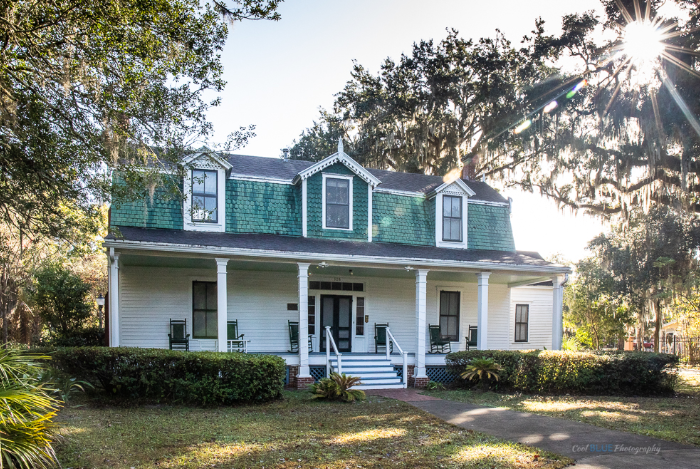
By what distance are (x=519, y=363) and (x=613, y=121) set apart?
730cm

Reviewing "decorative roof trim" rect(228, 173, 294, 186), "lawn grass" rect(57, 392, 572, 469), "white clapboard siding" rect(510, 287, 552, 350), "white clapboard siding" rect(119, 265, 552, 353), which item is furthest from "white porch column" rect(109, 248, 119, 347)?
"white clapboard siding" rect(510, 287, 552, 350)

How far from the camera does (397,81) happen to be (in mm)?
22672

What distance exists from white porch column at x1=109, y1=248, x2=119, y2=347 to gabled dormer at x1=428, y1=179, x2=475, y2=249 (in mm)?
8750

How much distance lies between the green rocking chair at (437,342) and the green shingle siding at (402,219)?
2574 millimetres

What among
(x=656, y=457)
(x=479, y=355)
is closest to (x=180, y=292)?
(x=479, y=355)

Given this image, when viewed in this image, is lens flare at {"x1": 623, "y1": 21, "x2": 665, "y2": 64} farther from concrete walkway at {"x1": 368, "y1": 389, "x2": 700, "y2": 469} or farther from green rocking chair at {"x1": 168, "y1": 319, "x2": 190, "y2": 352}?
green rocking chair at {"x1": 168, "y1": 319, "x2": 190, "y2": 352}

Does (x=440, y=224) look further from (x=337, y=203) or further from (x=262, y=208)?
(x=262, y=208)

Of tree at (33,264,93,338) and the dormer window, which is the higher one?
the dormer window

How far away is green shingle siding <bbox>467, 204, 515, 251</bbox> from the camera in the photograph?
16312 mm

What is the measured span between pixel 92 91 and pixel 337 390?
6769 millimetres

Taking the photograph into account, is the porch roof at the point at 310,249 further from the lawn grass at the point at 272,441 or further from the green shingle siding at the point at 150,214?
the lawn grass at the point at 272,441

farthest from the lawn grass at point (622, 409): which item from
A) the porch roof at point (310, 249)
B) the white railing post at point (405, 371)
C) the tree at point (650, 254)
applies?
the tree at point (650, 254)

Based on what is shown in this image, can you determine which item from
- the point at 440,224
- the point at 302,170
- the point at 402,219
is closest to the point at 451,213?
the point at 440,224

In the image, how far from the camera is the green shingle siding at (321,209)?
14484 mm
